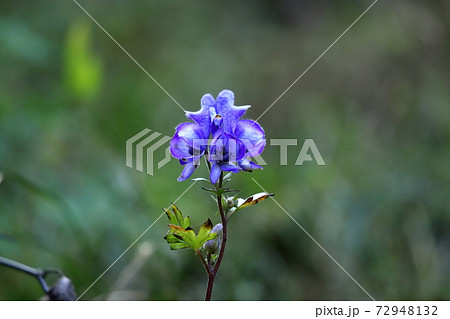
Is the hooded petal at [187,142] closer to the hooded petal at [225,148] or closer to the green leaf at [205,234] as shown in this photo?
the hooded petal at [225,148]

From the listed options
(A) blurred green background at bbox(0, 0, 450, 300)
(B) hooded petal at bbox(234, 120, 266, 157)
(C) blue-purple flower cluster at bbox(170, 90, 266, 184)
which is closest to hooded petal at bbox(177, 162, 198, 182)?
(C) blue-purple flower cluster at bbox(170, 90, 266, 184)

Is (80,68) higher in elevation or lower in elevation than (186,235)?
higher

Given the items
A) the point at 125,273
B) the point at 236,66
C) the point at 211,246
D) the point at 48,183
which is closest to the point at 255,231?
the point at 125,273

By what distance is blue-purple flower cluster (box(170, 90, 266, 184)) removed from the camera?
37.9 inches

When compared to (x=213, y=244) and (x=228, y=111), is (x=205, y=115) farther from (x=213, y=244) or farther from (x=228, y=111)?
(x=213, y=244)

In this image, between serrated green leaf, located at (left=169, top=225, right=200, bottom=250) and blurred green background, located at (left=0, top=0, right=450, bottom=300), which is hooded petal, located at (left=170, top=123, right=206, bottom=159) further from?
blurred green background, located at (left=0, top=0, right=450, bottom=300)

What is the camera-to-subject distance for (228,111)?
0.99 metres
